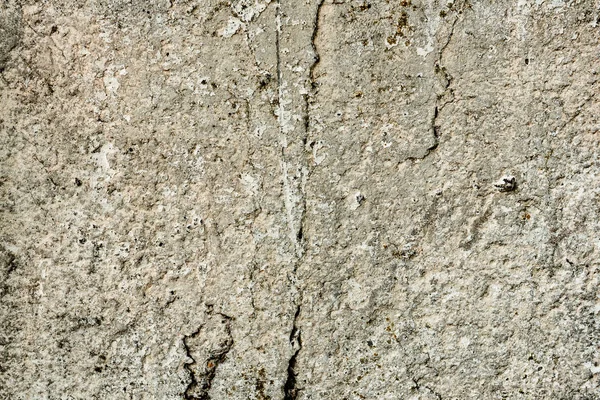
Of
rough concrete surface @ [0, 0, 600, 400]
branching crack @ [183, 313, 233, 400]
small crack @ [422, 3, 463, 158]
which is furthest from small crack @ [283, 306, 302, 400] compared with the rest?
small crack @ [422, 3, 463, 158]

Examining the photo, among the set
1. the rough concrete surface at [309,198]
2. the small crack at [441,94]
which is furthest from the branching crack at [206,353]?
the small crack at [441,94]

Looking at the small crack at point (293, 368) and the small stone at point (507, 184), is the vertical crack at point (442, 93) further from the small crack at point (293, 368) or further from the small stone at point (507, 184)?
the small crack at point (293, 368)

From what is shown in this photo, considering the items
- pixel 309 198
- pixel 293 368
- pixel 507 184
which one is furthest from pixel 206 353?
pixel 507 184

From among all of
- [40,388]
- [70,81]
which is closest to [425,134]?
[70,81]

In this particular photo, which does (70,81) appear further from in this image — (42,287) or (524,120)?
(524,120)

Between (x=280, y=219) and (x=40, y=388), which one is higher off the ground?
(x=280, y=219)

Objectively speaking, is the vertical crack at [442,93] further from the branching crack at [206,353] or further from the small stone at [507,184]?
the branching crack at [206,353]

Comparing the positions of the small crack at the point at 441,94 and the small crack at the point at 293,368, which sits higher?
the small crack at the point at 441,94
